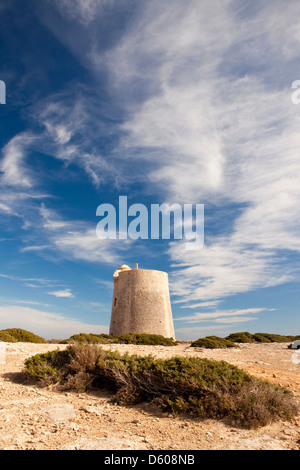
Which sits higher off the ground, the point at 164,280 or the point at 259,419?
the point at 164,280

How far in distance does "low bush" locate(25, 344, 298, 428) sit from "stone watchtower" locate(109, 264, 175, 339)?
1994cm

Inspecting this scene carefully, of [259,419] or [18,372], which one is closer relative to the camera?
[259,419]

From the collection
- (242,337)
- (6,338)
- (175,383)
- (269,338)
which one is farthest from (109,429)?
(269,338)

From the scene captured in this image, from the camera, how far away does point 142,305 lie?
27.5 m

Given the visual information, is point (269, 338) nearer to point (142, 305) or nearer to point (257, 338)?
point (257, 338)

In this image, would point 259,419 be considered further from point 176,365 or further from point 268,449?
point 176,365

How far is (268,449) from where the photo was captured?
3797 mm

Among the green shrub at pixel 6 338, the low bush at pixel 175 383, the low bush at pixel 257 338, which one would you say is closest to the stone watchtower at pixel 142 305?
the low bush at pixel 257 338

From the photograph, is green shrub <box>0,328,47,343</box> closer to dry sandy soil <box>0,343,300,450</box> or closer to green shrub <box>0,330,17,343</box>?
green shrub <box>0,330,17,343</box>

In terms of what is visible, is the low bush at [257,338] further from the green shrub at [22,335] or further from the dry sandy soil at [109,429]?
the dry sandy soil at [109,429]

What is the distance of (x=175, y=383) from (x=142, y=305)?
73.4ft

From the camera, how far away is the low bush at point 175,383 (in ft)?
15.8
